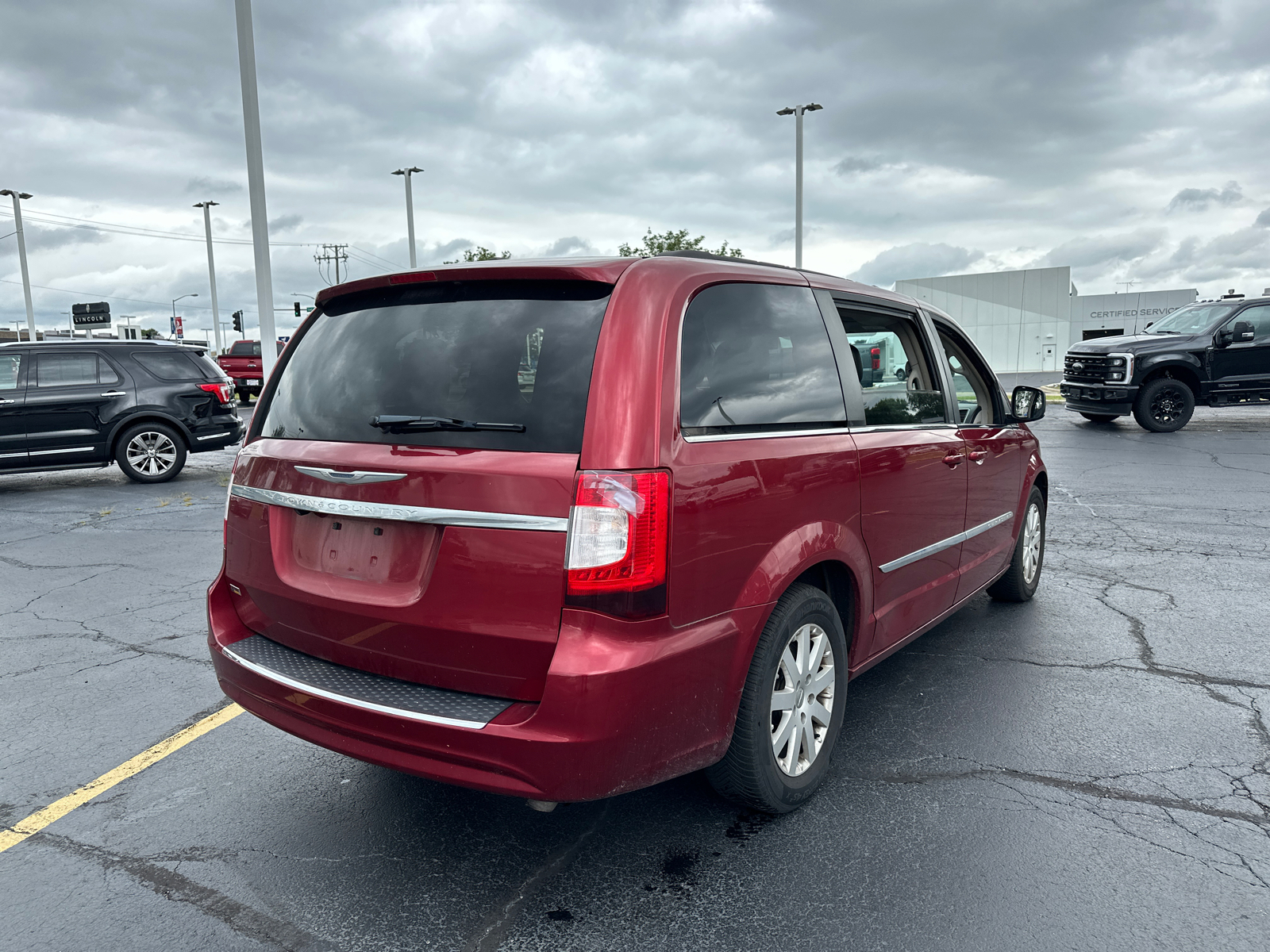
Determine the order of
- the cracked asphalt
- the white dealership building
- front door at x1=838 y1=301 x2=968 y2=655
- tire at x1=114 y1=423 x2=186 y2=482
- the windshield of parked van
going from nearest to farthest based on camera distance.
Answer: the cracked asphalt → front door at x1=838 y1=301 x2=968 y2=655 → tire at x1=114 y1=423 x2=186 y2=482 → the windshield of parked van → the white dealership building

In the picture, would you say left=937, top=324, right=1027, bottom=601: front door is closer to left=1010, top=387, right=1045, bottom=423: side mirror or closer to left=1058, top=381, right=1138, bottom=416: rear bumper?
left=1010, top=387, right=1045, bottom=423: side mirror

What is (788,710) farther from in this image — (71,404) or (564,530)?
(71,404)

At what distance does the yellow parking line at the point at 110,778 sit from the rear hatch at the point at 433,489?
943 mm

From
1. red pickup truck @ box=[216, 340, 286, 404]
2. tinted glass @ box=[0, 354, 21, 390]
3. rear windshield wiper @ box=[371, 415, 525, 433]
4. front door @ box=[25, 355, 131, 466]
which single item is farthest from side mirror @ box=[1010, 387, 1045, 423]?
red pickup truck @ box=[216, 340, 286, 404]

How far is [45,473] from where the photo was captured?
13195 millimetres

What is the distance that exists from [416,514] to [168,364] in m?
10.7

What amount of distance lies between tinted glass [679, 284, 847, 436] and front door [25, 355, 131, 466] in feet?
34.7

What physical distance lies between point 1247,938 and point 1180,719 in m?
1.58

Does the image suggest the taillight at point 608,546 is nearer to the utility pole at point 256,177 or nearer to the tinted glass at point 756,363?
the tinted glass at point 756,363

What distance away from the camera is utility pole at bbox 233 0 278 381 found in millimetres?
13852

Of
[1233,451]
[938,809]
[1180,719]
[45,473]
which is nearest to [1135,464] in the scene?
[1233,451]

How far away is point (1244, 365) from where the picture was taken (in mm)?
15594

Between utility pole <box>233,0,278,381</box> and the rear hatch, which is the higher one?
utility pole <box>233,0,278,381</box>

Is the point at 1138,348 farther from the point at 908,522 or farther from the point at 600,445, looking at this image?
the point at 600,445
